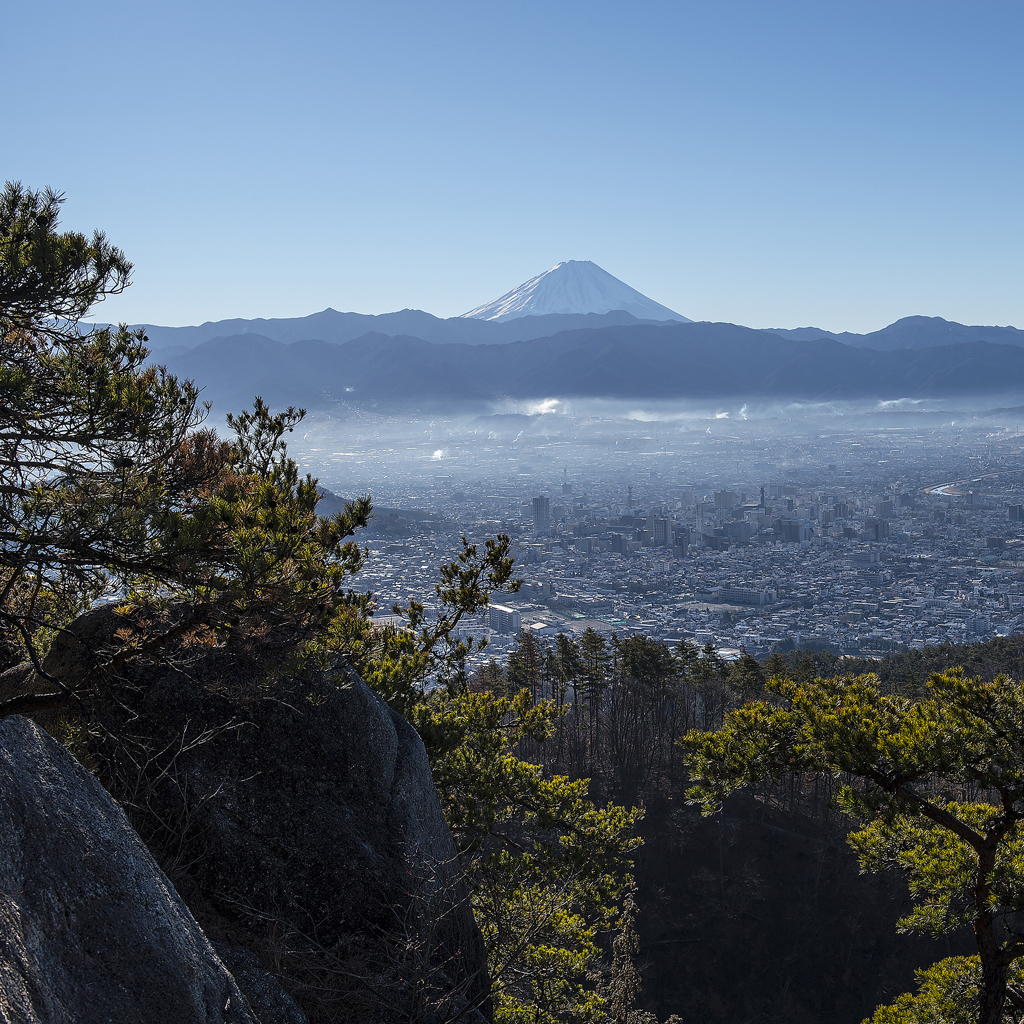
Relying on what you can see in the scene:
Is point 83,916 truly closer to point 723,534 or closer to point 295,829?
point 295,829

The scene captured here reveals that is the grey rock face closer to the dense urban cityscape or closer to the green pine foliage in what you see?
the green pine foliage

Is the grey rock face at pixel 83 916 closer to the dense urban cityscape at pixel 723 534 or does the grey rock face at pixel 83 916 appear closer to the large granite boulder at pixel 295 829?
the large granite boulder at pixel 295 829

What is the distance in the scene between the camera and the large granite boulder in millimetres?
4863

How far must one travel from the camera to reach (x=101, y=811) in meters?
3.88

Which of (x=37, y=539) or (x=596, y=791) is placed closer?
Answer: (x=37, y=539)

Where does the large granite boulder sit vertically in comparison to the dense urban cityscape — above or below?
above

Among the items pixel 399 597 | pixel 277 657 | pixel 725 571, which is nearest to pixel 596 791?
pixel 399 597

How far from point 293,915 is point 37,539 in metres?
3.24

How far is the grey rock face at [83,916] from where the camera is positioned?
3033 millimetres

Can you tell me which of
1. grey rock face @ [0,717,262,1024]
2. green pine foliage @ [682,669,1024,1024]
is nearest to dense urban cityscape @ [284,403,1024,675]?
green pine foliage @ [682,669,1024,1024]

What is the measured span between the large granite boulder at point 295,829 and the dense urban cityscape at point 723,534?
4019 cm

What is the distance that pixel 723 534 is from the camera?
101125 millimetres

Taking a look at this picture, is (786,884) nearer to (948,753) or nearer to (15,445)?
(948,753)

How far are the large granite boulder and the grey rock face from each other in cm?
86
